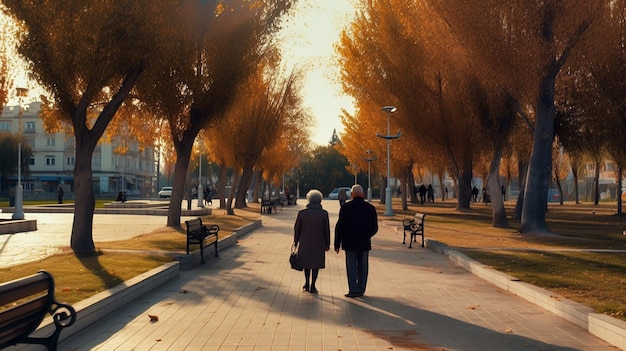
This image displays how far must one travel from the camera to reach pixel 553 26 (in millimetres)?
19156

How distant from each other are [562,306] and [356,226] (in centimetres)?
310

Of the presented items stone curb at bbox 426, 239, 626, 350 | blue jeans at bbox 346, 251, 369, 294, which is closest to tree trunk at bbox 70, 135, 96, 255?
blue jeans at bbox 346, 251, 369, 294

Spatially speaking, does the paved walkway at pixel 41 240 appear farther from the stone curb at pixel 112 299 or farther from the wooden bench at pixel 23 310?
the wooden bench at pixel 23 310

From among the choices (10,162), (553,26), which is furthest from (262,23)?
(10,162)

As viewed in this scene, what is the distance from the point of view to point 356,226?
1002cm

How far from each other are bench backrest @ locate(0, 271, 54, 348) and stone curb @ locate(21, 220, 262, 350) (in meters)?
0.66

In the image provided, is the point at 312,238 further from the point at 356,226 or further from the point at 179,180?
the point at 179,180

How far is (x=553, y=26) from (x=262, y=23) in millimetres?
8743

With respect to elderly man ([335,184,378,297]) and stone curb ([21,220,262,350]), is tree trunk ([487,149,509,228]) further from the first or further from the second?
elderly man ([335,184,378,297])

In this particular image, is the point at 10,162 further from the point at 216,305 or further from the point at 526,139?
the point at 216,305

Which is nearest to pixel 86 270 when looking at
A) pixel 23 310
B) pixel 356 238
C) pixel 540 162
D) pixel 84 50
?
pixel 356 238

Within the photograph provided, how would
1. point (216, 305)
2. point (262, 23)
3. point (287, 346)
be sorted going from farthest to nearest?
point (262, 23)
point (216, 305)
point (287, 346)

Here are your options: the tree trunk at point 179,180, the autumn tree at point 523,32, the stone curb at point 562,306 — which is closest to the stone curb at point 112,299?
the stone curb at point 562,306

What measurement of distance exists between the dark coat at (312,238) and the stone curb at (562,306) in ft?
9.96
